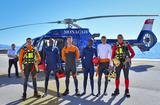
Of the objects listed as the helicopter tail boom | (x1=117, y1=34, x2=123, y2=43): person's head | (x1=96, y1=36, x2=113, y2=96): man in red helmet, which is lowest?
(x1=96, y1=36, x2=113, y2=96): man in red helmet

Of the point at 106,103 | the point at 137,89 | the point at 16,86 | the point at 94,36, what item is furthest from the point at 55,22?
the point at 106,103

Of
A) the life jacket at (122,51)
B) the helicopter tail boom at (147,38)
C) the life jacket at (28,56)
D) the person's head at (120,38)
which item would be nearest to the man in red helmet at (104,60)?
the life jacket at (122,51)

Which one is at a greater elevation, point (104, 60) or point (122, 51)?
point (122, 51)

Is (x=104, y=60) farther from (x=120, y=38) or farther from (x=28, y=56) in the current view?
(x=28, y=56)

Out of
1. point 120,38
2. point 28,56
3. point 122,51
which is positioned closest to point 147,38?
point 122,51

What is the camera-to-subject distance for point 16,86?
12312 millimetres

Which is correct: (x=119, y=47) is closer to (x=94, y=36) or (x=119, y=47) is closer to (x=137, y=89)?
(x=137, y=89)

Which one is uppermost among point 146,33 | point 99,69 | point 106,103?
point 146,33

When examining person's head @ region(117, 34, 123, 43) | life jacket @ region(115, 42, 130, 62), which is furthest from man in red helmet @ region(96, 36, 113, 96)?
person's head @ region(117, 34, 123, 43)

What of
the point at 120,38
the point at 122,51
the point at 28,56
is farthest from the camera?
the point at 122,51

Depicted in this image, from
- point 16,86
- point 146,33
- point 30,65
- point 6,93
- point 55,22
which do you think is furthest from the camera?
point 146,33

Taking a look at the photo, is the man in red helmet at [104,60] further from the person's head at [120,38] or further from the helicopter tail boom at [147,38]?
the helicopter tail boom at [147,38]

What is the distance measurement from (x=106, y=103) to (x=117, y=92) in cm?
143

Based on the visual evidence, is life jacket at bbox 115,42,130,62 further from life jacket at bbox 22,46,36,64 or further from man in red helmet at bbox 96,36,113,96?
life jacket at bbox 22,46,36,64
